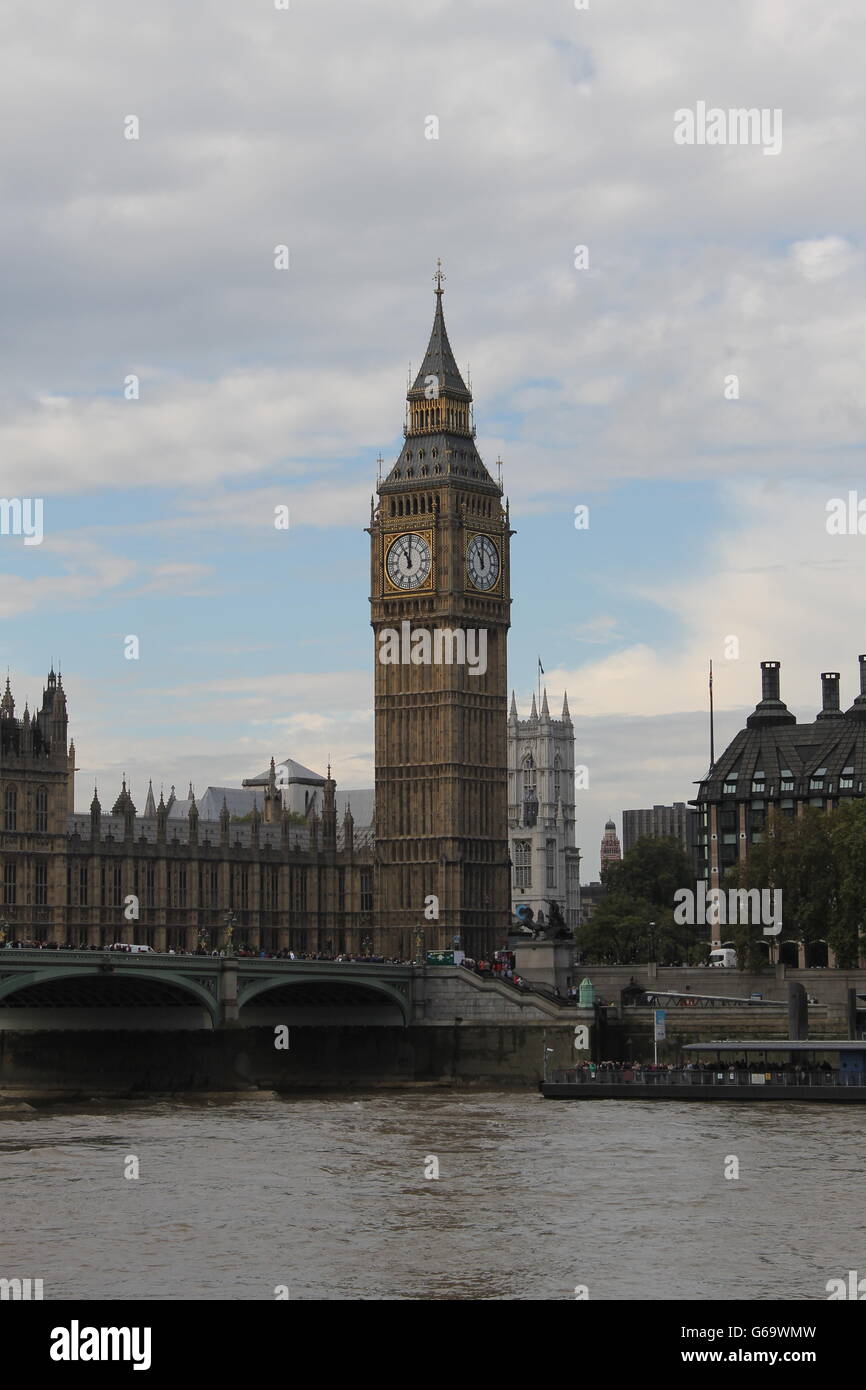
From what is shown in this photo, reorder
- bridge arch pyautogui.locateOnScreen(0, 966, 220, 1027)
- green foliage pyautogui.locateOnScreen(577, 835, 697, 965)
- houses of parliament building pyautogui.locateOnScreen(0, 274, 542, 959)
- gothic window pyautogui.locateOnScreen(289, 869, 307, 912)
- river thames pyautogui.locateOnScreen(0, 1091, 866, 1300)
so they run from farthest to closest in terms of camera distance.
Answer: green foliage pyautogui.locateOnScreen(577, 835, 697, 965) < gothic window pyautogui.locateOnScreen(289, 869, 307, 912) < houses of parliament building pyautogui.locateOnScreen(0, 274, 542, 959) < bridge arch pyautogui.locateOnScreen(0, 966, 220, 1027) < river thames pyautogui.locateOnScreen(0, 1091, 866, 1300)

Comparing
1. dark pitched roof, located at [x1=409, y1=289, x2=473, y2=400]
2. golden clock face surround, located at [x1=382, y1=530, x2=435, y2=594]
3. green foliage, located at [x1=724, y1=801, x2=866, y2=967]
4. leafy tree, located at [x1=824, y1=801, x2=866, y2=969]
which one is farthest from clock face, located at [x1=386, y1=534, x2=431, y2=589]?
leafy tree, located at [x1=824, y1=801, x2=866, y2=969]

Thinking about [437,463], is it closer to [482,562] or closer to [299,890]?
[482,562]

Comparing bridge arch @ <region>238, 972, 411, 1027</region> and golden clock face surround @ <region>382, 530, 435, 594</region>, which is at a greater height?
golden clock face surround @ <region>382, 530, 435, 594</region>

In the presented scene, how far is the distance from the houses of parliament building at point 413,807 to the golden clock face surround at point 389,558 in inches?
2.8

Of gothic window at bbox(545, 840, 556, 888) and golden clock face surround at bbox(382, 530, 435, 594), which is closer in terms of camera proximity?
golden clock face surround at bbox(382, 530, 435, 594)

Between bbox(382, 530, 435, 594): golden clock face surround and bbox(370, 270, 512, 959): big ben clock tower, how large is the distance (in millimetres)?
51

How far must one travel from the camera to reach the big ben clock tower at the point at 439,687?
124250 millimetres

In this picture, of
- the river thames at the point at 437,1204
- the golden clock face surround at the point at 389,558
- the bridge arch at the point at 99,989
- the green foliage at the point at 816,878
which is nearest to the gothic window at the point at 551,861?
the golden clock face surround at the point at 389,558

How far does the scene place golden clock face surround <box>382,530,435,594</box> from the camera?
408ft

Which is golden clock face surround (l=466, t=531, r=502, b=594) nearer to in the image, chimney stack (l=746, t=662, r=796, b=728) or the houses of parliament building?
the houses of parliament building

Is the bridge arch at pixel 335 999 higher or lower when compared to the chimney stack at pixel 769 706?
lower

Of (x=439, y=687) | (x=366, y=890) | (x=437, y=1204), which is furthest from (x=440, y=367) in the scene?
(x=437, y=1204)

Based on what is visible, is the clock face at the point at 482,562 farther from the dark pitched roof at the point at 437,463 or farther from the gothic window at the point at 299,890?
the gothic window at the point at 299,890
